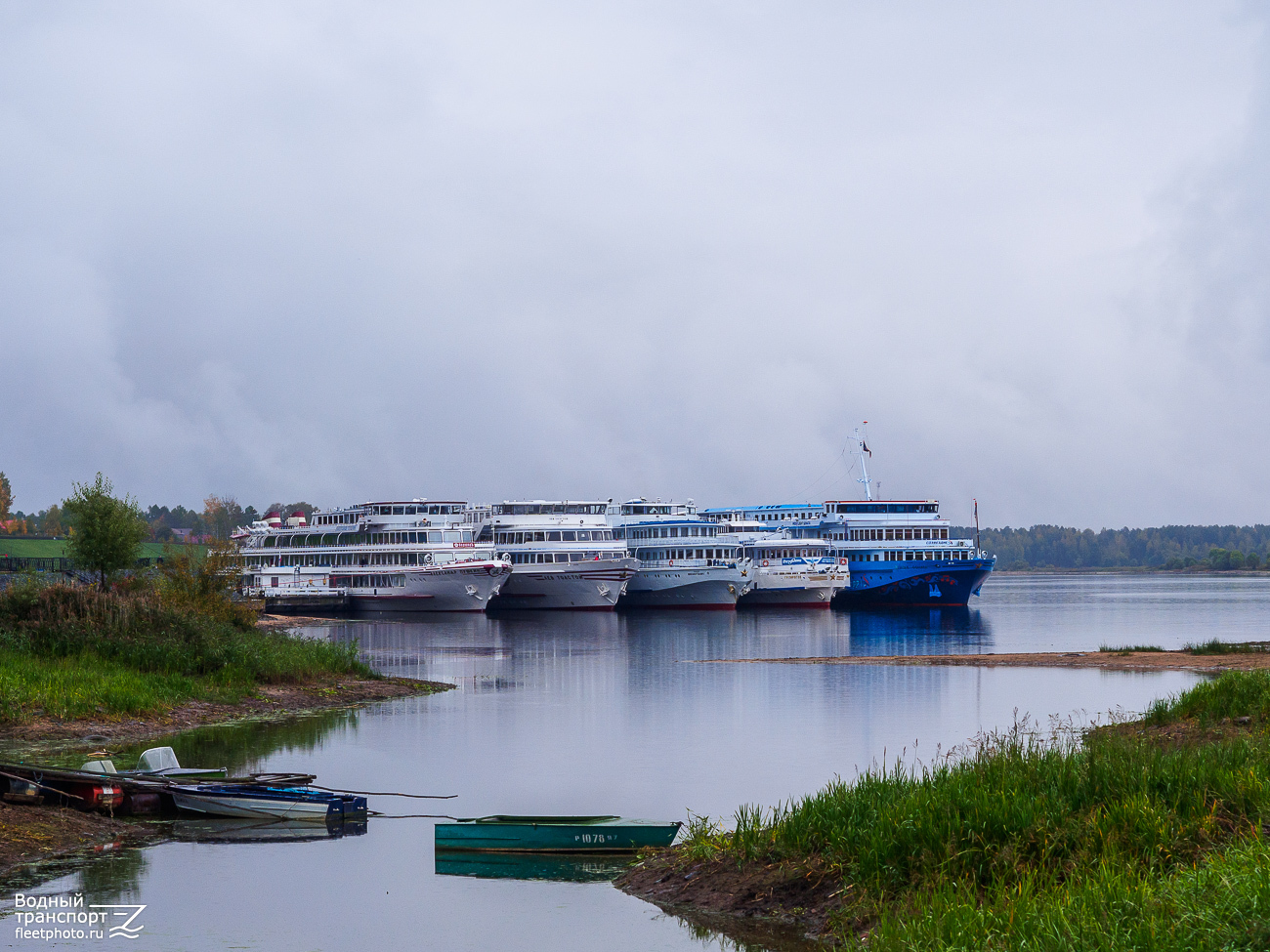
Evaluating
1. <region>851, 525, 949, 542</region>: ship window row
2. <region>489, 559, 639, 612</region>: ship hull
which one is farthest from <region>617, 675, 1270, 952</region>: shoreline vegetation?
<region>851, 525, 949, 542</region>: ship window row

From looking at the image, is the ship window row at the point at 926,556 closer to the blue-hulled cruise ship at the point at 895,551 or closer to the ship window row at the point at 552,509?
the blue-hulled cruise ship at the point at 895,551

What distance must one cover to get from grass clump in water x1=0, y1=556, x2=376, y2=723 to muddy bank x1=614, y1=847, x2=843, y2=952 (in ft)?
47.5

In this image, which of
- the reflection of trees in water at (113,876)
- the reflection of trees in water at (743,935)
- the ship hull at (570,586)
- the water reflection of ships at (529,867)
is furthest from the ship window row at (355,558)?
the reflection of trees in water at (743,935)

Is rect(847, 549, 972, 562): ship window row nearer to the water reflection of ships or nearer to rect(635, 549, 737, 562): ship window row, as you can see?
rect(635, 549, 737, 562): ship window row

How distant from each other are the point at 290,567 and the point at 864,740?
2916 inches

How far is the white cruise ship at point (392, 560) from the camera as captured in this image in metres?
85.6

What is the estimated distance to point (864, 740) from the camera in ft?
79.5

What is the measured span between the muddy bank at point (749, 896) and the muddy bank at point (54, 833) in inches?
258

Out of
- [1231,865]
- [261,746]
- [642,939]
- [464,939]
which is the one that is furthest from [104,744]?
[1231,865]

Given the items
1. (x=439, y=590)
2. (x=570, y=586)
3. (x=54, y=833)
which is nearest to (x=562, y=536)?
(x=570, y=586)

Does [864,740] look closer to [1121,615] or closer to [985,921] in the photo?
[985,921]

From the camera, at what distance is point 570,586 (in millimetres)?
89188

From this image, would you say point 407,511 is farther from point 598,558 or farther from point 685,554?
point 685,554

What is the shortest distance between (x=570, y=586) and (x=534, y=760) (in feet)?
219
